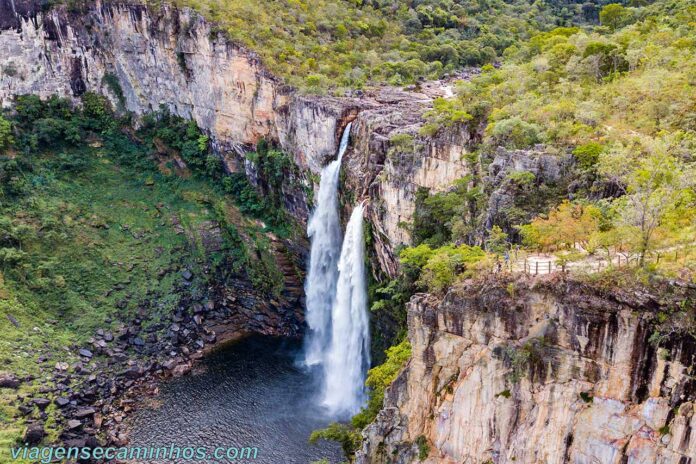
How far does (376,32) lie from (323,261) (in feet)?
67.6

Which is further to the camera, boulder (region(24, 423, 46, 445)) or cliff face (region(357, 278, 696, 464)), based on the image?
boulder (region(24, 423, 46, 445))

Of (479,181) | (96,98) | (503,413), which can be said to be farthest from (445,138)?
(96,98)

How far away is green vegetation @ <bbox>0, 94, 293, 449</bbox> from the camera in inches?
1491

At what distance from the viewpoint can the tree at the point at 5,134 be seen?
4366 centimetres

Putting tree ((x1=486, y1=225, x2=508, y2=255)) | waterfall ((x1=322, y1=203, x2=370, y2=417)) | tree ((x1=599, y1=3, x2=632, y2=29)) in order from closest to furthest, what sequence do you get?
tree ((x1=486, y1=225, x2=508, y2=255)) < waterfall ((x1=322, y1=203, x2=370, y2=417)) < tree ((x1=599, y1=3, x2=632, y2=29))

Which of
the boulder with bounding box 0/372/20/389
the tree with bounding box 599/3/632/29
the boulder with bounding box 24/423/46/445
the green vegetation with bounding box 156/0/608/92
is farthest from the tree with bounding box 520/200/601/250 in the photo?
the tree with bounding box 599/3/632/29

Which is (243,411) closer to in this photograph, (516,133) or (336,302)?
(336,302)

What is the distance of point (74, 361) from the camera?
35656mm

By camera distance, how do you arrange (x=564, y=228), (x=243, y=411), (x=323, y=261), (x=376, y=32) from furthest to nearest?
(x=376, y=32), (x=323, y=261), (x=243, y=411), (x=564, y=228)

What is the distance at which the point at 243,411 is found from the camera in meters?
32.8

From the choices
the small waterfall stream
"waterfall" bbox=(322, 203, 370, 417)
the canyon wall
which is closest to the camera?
the canyon wall

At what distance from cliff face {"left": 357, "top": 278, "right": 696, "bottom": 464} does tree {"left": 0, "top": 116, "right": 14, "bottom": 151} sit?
36396 mm

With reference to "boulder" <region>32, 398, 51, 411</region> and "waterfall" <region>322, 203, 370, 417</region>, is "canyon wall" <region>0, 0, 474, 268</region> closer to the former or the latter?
"waterfall" <region>322, 203, 370, 417</region>

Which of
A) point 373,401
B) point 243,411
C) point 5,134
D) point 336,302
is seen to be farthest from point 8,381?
point 5,134
